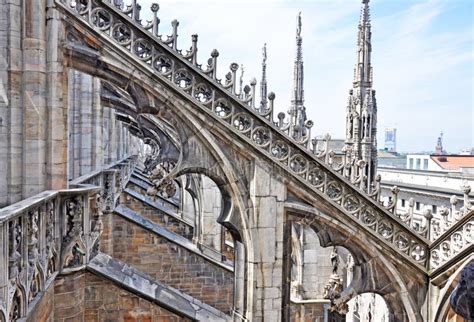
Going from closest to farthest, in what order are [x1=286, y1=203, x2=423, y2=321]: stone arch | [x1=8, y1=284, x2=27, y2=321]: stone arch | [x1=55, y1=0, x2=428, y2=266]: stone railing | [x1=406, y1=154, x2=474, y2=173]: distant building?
[x1=8, y1=284, x2=27, y2=321]: stone arch < [x1=55, y1=0, x2=428, y2=266]: stone railing < [x1=286, y1=203, x2=423, y2=321]: stone arch < [x1=406, y1=154, x2=474, y2=173]: distant building

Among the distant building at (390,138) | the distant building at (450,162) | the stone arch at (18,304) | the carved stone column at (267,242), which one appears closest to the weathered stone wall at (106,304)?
the carved stone column at (267,242)

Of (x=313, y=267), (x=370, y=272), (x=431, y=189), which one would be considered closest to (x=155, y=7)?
(x=370, y=272)

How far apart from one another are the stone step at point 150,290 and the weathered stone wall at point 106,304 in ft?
0.26

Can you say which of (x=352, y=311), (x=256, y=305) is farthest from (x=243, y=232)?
(x=352, y=311)

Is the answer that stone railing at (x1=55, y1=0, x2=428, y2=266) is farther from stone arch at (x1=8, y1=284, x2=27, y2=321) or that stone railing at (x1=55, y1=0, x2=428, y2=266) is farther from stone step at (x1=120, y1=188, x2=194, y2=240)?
stone step at (x1=120, y1=188, x2=194, y2=240)

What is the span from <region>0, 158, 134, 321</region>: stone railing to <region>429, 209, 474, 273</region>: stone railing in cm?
501

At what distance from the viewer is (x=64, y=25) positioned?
21.1 feet

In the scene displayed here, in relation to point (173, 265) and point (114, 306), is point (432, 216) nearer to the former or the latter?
point (114, 306)

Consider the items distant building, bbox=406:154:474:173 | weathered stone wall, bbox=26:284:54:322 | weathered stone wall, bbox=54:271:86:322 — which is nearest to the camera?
weathered stone wall, bbox=26:284:54:322

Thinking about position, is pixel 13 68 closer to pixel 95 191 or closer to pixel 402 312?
pixel 95 191

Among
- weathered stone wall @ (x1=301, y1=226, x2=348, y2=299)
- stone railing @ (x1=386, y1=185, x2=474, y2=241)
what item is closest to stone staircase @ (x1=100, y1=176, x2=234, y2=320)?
weathered stone wall @ (x1=301, y1=226, x2=348, y2=299)

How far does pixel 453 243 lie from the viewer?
23.9 feet

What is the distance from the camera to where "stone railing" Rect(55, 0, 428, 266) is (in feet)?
21.6

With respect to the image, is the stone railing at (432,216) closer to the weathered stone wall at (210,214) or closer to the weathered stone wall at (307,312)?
the weathered stone wall at (307,312)
